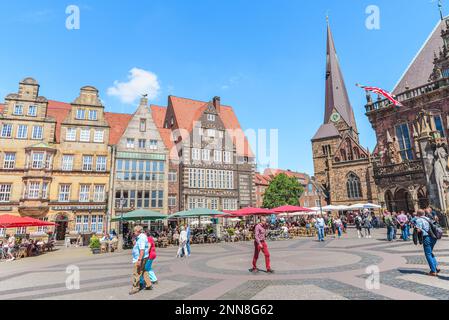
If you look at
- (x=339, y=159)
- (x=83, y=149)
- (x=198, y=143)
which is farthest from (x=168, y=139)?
(x=339, y=159)

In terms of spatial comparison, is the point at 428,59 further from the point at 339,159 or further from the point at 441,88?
the point at 339,159

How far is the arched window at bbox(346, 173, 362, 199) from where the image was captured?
136 feet

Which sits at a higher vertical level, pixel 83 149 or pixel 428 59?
pixel 428 59

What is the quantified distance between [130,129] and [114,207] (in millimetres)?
9334

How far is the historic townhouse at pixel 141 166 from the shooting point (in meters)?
30.7

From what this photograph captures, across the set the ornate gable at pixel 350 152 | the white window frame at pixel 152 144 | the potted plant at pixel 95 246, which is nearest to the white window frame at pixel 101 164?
the white window frame at pixel 152 144

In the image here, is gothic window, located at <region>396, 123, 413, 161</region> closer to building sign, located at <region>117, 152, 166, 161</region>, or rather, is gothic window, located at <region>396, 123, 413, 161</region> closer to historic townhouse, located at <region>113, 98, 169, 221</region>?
historic townhouse, located at <region>113, 98, 169, 221</region>

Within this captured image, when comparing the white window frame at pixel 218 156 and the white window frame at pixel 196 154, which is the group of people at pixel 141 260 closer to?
the white window frame at pixel 196 154

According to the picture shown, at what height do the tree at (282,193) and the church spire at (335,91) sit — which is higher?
the church spire at (335,91)

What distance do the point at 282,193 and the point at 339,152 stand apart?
12.1 m

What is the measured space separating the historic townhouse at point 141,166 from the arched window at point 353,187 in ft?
92.8

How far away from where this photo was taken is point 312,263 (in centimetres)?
1030

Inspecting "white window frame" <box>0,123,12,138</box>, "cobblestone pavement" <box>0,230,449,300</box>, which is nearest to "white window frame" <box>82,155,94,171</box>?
"white window frame" <box>0,123,12,138</box>

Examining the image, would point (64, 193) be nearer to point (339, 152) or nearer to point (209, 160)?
point (209, 160)
